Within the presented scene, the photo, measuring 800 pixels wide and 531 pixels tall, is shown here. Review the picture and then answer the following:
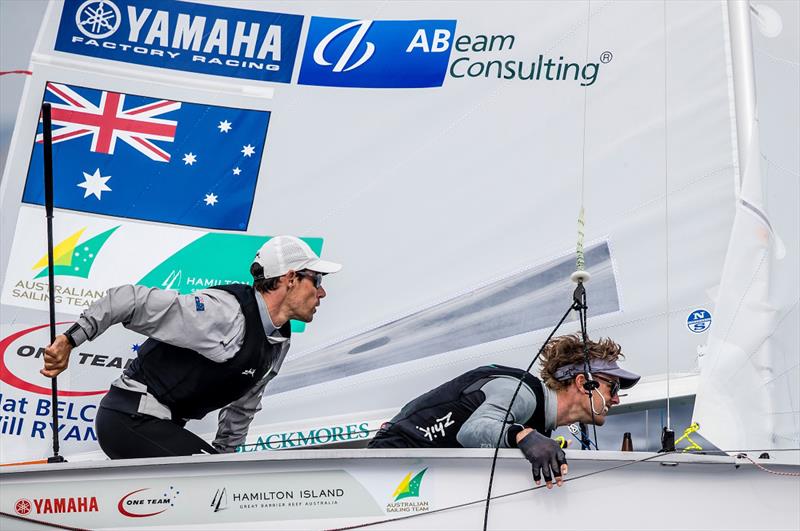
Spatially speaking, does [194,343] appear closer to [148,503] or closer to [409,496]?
[148,503]

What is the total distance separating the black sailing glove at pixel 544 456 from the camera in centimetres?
291

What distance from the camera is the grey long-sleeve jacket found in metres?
3.09

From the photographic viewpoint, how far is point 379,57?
409 cm

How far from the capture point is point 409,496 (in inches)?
119

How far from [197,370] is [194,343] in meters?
0.10

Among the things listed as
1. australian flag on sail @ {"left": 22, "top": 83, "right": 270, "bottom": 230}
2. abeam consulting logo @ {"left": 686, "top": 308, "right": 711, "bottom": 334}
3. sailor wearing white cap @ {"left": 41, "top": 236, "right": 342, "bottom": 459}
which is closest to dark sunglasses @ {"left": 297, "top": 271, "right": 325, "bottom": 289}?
sailor wearing white cap @ {"left": 41, "top": 236, "right": 342, "bottom": 459}

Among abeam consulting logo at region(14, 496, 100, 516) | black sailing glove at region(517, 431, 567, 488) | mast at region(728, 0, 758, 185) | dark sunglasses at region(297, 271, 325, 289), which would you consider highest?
mast at region(728, 0, 758, 185)

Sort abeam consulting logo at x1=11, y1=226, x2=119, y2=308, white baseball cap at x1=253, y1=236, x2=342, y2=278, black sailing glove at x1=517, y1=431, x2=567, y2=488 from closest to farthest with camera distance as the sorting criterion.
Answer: black sailing glove at x1=517, y1=431, x2=567, y2=488 → white baseball cap at x1=253, y1=236, x2=342, y2=278 → abeam consulting logo at x1=11, y1=226, x2=119, y2=308

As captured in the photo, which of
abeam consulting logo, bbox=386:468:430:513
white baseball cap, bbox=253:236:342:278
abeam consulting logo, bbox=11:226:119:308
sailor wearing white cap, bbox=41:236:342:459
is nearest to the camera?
abeam consulting logo, bbox=386:468:430:513

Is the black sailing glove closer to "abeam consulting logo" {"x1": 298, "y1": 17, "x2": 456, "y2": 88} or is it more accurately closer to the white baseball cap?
the white baseball cap

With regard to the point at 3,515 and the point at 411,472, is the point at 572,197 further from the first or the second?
the point at 3,515

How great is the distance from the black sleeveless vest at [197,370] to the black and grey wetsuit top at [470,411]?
0.39m

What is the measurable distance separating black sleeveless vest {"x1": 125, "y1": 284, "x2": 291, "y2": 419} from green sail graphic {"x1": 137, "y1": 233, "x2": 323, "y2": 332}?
0.61 m

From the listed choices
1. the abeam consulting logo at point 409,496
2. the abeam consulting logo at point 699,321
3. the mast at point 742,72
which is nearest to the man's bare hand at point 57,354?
the abeam consulting logo at point 409,496
